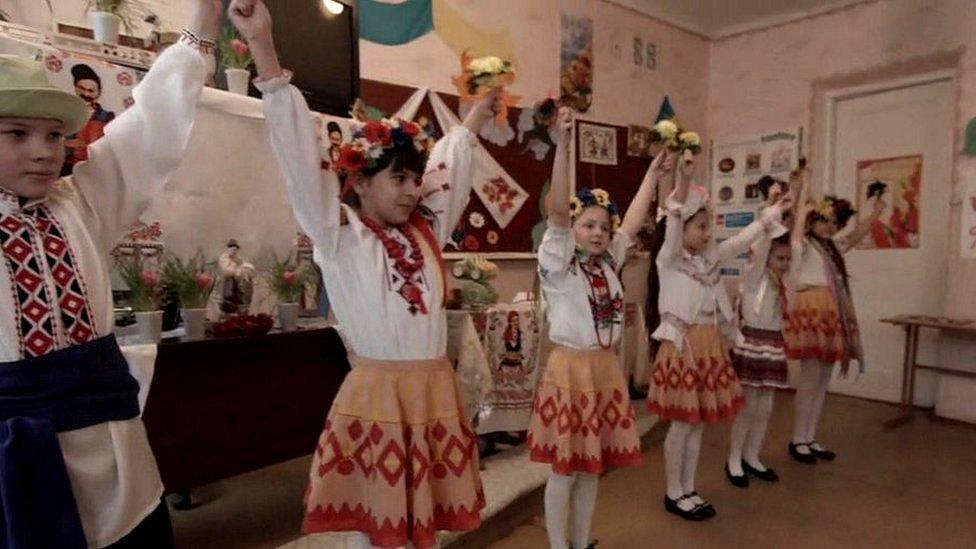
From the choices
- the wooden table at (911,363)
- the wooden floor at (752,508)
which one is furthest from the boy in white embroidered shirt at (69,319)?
the wooden table at (911,363)

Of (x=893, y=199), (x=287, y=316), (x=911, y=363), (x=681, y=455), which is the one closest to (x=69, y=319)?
(x=287, y=316)

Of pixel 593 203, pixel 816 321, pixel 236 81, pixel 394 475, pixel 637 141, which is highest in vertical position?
pixel 637 141

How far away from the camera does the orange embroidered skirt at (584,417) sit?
1.94 metres

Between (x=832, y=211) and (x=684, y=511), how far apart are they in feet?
5.88

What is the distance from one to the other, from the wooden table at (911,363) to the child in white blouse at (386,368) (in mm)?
3563

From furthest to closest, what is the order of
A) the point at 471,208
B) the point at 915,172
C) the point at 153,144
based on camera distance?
the point at 915,172 < the point at 471,208 < the point at 153,144

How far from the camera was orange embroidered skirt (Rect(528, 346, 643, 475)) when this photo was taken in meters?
1.94

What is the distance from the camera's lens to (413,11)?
3.45 metres

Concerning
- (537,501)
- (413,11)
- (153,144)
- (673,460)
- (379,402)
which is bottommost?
(537,501)

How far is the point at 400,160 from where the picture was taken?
144cm

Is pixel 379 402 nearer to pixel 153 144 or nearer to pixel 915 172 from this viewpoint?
pixel 153 144

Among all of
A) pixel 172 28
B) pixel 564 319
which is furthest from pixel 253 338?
pixel 172 28

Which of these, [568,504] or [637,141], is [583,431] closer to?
[568,504]

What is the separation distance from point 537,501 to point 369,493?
5.03ft
